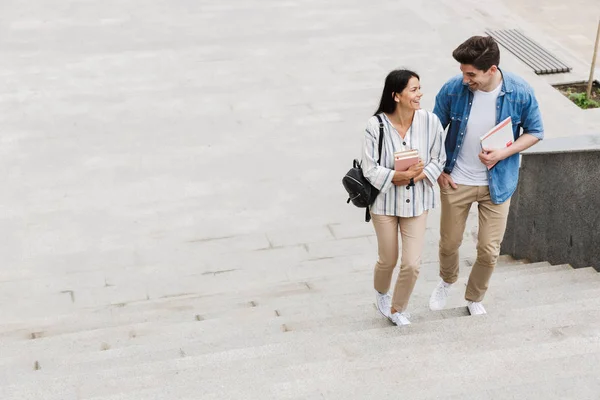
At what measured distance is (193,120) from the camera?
1005cm

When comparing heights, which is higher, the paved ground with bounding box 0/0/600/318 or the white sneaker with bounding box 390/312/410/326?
the white sneaker with bounding box 390/312/410/326

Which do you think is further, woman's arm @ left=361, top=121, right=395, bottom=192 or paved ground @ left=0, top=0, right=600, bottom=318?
paved ground @ left=0, top=0, right=600, bottom=318

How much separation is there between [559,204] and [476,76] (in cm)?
238

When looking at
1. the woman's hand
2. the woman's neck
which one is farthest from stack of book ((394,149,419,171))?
the woman's neck

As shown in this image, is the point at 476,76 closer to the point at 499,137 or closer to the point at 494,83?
the point at 494,83

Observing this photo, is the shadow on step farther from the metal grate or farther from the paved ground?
the metal grate

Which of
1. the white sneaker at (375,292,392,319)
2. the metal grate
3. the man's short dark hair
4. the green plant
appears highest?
the man's short dark hair

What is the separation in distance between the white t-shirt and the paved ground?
259 centimetres

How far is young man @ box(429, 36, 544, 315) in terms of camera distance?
16.1 feet

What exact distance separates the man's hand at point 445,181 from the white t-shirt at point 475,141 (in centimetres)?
3

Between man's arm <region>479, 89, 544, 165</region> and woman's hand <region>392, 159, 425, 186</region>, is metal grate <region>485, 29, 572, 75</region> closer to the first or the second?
man's arm <region>479, 89, 544, 165</region>

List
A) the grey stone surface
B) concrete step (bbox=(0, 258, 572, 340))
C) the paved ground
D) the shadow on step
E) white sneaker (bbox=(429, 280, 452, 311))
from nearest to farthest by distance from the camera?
the grey stone surface
the shadow on step
white sneaker (bbox=(429, 280, 452, 311))
concrete step (bbox=(0, 258, 572, 340))
the paved ground

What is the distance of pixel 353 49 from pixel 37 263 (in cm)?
584

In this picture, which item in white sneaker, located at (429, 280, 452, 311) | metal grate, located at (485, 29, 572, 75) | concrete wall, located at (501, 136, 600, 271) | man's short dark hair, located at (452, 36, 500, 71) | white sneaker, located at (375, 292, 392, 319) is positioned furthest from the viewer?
metal grate, located at (485, 29, 572, 75)
